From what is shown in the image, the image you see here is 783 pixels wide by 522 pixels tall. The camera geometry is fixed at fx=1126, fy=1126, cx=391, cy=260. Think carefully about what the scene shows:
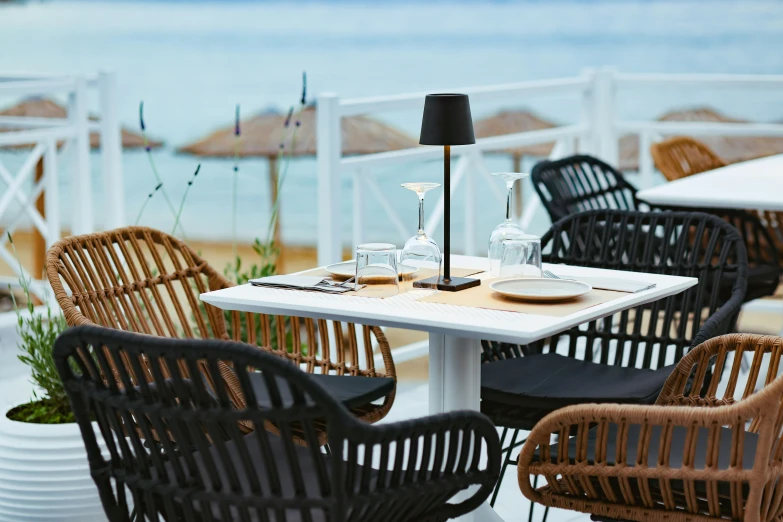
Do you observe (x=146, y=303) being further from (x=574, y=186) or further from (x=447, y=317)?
(x=574, y=186)

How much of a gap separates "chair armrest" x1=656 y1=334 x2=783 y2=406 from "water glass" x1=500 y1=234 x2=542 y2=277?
14.9 inches

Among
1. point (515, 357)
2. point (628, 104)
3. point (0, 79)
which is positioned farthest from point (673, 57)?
point (515, 357)

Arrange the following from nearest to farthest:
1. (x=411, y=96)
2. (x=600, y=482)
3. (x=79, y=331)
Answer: (x=79, y=331) < (x=600, y=482) < (x=411, y=96)

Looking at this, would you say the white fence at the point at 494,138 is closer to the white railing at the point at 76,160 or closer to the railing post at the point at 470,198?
the railing post at the point at 470,198

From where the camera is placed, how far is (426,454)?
1807mm

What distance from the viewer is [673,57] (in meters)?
21.2

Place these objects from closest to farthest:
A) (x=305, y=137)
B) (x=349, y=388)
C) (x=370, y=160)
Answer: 1. (x=349, y=388)
2. (x=370, y=160)
3. (x=305, y=137)

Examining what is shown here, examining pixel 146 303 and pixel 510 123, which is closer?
pixel 146 303

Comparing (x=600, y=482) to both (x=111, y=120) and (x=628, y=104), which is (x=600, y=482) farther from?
(x=628, y=104)

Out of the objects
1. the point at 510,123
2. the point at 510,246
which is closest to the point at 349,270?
the point at 510,246

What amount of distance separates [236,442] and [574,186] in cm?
248

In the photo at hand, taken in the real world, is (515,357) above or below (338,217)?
below

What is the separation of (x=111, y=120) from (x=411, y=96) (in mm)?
1382

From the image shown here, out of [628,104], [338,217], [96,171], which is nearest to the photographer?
[338,217]
